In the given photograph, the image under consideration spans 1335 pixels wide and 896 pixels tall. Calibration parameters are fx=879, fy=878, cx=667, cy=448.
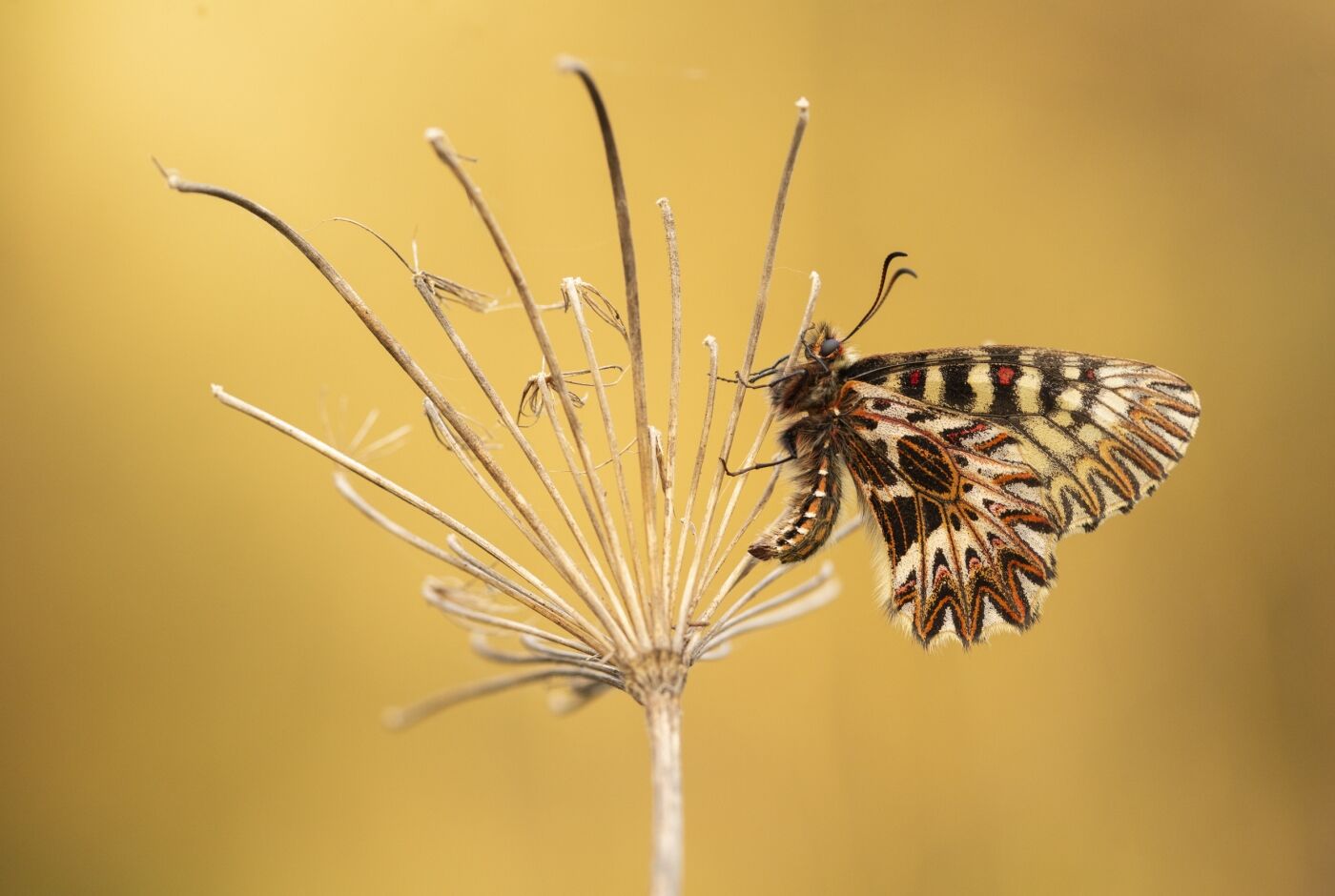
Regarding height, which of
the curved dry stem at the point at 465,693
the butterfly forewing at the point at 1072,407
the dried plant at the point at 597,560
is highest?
the butterfly forewing at the point at 1072,407

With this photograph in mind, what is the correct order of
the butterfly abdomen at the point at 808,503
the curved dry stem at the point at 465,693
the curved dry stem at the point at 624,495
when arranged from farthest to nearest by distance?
the butterfly abdomen at the point at 808,503, the curved dry stem at the point at 624,495, the curved dry stem at the point at 465,693

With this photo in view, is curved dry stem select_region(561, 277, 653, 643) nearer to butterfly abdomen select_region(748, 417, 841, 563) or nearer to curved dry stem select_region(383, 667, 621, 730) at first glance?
curved dry stem select_region(383, 667, 621, 730)

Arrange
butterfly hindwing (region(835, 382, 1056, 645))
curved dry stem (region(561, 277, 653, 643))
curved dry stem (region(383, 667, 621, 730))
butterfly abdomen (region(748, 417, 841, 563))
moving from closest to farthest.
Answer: curved dry stem (region(383, 667, 621, 730))
curved dry stem (region(561, 277, 653, 643))
butterfly abdomen (region(748, 417, 841, 563))
butterfly hindwing (region(835, 382, 1056, 645))

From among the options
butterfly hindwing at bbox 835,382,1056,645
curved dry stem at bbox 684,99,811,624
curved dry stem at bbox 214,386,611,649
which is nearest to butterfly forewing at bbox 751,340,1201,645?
butterfly hindwing at bbox 835,382,1056,645

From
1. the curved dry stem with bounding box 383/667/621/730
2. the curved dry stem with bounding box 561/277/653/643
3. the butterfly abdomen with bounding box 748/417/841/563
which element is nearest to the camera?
the curved dry stem with bounding box 383/667/621/730

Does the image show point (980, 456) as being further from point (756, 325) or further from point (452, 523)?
point (452, 523)

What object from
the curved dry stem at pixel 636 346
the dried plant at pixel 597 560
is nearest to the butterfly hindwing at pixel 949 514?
the dried plant at pixel 597 560

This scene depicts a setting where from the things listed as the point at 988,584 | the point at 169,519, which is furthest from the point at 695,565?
the point at 169,519

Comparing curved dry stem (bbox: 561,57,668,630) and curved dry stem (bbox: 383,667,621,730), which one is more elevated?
curved dry stem (bbox: 561,57,668,630)

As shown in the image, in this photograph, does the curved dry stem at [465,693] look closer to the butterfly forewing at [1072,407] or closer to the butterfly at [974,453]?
the butterfly at [974,453]

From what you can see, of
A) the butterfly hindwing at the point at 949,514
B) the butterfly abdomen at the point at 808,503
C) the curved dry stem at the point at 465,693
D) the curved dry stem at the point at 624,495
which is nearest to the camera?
the curved dry stem at the point at 465,693
